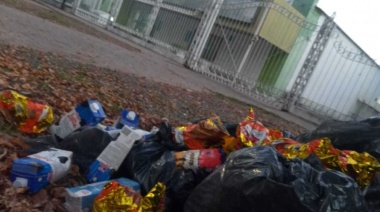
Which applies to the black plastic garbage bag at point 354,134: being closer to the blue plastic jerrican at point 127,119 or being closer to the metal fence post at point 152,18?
the blue plastic jerrican at point 127,119

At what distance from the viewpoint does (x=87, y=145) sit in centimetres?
222

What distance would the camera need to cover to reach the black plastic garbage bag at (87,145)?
220 cm

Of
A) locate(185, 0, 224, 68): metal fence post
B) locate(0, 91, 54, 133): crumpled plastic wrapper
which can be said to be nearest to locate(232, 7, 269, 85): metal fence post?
locate(185, 0, 224, 68): metal fence post

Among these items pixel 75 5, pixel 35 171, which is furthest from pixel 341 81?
pixel 75 5

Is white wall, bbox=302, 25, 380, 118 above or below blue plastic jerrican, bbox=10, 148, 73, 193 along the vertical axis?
above

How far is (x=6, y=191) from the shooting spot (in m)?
1.70

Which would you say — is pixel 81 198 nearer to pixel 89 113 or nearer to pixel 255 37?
pixel 89 113

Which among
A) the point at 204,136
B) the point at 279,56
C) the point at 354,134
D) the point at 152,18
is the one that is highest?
the point at 279,56

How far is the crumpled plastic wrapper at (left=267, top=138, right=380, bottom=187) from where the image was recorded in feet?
6.73

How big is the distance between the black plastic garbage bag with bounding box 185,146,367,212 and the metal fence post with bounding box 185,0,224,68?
926 centimetres

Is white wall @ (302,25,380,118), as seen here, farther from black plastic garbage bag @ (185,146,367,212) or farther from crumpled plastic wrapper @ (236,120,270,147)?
black plastic garbage bag @ (185,146,367,212)

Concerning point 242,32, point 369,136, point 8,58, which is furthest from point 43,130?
point 242,32

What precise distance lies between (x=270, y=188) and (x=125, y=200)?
2.12ft

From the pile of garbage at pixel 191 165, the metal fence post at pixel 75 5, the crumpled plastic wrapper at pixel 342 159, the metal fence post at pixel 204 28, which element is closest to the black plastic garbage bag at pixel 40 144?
the pile of garbage at pixel 191 165
